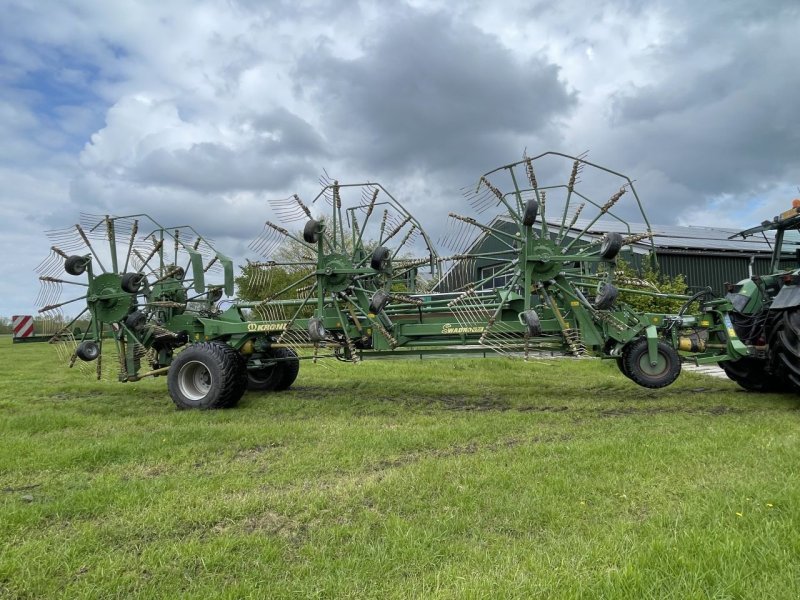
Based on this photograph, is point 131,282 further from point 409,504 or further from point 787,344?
point 787,344

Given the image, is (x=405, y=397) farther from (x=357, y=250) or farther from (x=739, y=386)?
(x=739, y=386)

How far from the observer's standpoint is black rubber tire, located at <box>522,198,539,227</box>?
695cm

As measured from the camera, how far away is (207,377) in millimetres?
8352

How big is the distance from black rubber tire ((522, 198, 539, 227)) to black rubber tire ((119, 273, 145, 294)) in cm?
544

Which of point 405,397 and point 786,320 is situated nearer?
point 786,320

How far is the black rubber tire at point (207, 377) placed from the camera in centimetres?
792

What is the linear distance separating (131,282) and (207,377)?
176 centimetres

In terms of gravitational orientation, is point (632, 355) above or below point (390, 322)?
below

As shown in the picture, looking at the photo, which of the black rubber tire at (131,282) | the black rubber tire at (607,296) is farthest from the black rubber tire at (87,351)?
the black rubber tire at (607,296)

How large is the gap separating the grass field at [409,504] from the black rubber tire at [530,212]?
218cm

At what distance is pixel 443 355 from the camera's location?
812 centimetres

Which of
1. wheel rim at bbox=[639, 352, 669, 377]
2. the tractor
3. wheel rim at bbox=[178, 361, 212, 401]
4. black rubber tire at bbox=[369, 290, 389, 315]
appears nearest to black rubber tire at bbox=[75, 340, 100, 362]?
wheel rim at bbox=[178, 361, 212, 401]

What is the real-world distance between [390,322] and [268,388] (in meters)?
3.01

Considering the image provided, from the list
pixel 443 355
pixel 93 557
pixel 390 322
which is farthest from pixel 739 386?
pixel 93 557
